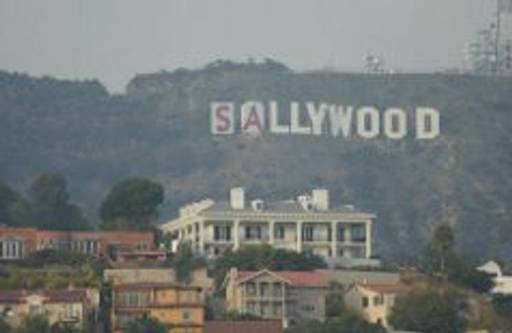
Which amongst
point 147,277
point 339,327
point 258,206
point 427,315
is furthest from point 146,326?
point 258,206

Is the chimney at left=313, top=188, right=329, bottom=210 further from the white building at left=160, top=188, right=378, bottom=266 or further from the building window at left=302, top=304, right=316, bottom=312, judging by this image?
the building window at left=302, top=304, right=316, bottom=312

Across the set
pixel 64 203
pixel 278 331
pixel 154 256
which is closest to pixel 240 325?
pixel 278 331

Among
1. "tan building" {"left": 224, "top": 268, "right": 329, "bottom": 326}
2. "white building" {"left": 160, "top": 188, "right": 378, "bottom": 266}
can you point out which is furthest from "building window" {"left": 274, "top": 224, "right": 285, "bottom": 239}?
"tan building" {"left": 224, "top": 268, "right": 329, "bottom": 326}

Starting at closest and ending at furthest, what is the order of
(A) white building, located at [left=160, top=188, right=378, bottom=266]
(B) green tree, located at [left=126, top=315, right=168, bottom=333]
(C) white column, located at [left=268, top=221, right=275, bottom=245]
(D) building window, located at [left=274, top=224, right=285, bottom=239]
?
(B) green tree, located at [left=126, top=315, right=168, bottom=333] < (A) white building, located at [left=160, top=188, right=378, bottom=266] < (C) white column, located at [left=268, top=221, right=275, bottom=245] < (D) building window, located at [left=274, top=224, right=285, bottom=239]

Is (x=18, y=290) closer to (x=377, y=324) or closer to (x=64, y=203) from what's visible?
(x=377, y=324)

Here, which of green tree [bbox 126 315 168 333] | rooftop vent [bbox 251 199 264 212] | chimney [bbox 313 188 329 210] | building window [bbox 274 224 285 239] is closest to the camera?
green tree [bbox 126 315 168 333]

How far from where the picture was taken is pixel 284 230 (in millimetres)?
185750

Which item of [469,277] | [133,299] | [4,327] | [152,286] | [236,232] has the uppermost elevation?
[236,232]

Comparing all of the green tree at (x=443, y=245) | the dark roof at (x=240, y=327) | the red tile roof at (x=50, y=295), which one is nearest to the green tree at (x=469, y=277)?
the green tree at (x=443, y=245)

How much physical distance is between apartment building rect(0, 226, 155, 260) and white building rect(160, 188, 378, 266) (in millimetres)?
3798

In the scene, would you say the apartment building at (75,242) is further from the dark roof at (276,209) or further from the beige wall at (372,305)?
the beige wall at (372,305)

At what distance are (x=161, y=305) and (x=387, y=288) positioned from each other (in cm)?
1128

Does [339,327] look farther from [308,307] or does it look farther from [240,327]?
[308,307]

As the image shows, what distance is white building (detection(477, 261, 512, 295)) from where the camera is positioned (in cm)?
17735
